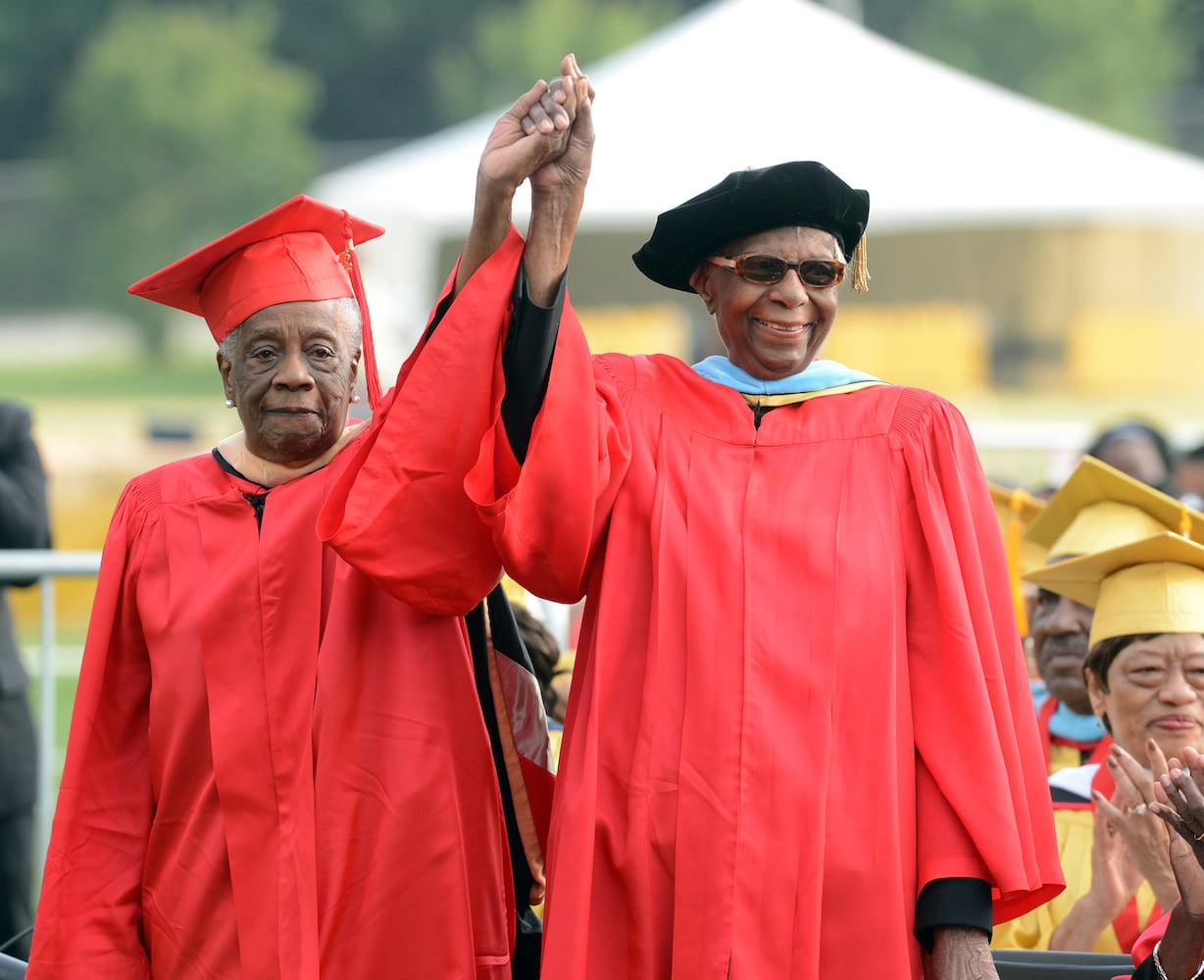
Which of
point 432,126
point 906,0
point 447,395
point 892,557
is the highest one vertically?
point 906,0

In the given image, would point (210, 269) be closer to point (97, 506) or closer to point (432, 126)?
point (97, 506)

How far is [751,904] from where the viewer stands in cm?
286

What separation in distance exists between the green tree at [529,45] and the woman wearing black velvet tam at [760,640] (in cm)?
3358

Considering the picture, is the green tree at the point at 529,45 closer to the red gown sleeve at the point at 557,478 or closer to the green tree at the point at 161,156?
the green tree at the point at 161,156

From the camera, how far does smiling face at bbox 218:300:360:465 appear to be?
3332mm

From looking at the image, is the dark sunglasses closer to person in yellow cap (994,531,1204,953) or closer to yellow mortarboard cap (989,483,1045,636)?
person in yellow cap (994,531,1204,953)

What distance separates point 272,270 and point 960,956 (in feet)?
5.71

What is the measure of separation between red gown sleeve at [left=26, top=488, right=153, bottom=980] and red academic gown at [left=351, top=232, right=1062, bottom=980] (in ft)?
2.83

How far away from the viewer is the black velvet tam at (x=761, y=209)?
3.04 metres

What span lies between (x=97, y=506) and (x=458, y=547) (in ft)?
49.3

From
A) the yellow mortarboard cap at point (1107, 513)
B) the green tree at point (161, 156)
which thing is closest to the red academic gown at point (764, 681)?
the yellow mortarboard cap at point (1107, 513)

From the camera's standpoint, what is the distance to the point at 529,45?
38.0 m

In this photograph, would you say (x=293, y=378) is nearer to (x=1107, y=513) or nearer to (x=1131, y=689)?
(x=1131, y=689)

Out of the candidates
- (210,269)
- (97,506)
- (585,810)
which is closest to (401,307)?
(97,506)
